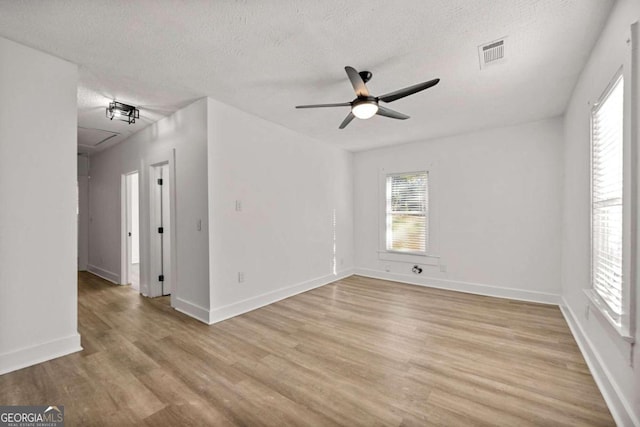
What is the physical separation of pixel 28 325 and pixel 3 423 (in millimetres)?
782

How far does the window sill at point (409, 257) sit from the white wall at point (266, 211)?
2.86 feet

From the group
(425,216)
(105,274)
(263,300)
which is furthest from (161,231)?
(425,216)

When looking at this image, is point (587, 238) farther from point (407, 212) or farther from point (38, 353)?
point (38, 353)

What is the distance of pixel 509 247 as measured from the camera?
407 cm

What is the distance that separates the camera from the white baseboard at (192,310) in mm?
3133

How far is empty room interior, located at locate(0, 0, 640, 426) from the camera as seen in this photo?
174 cm

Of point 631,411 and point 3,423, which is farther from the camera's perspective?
point 3,423

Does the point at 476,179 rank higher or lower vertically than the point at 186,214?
higher

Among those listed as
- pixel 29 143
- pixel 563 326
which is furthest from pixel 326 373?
pixel 29 143

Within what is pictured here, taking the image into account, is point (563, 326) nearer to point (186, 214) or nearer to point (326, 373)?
point (326, 373)

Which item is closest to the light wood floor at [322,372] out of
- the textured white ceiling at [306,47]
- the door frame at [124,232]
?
the door frame at [124,232]

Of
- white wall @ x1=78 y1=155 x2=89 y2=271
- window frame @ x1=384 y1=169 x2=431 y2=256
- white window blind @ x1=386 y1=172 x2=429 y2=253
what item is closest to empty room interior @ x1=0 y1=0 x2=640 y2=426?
window frame @ x1=384 y1=169 x2=431 y2=256

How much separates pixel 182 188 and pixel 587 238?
4.27 m

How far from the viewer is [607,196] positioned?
1918 mm
